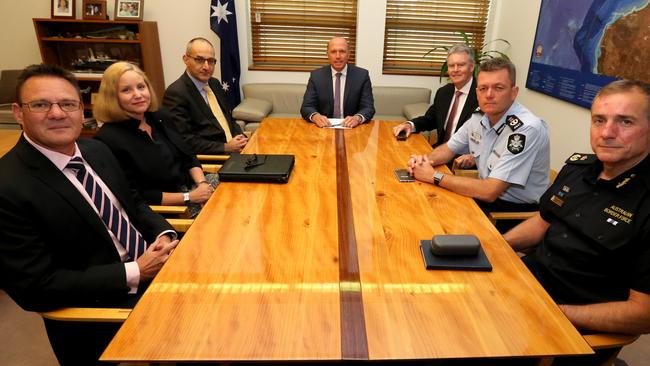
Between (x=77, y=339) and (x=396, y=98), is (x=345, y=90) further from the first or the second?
(x=77, y=339)

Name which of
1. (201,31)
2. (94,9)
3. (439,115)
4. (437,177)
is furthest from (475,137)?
(94,9)

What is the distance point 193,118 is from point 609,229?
2.48 meters

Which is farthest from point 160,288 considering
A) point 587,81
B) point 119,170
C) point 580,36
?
point 580,36

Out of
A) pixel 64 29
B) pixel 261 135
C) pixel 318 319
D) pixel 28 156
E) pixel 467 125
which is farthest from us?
pixel 64 29

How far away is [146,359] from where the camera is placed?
812 mm

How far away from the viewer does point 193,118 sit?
8.97 ft

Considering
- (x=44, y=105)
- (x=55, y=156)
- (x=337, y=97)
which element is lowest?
(x=337, y=97)

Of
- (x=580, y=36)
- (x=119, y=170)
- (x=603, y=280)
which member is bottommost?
(x=603, y=280)

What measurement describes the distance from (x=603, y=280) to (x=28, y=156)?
1.88m

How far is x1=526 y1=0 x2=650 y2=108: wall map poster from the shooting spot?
2480 millimetres

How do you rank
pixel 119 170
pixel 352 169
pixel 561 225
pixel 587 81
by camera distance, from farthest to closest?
pixel 587 81, pixel 352 169, pixel 119 170, pixel 561 225

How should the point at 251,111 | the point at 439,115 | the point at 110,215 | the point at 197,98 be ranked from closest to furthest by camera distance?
the point at 110,215, the point at 197,98, the point at 439,115, the point at 251,111

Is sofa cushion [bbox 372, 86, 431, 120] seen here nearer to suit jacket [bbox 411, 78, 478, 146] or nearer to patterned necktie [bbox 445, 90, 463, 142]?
suit jacket [bbox 411, 78, 478, 146]

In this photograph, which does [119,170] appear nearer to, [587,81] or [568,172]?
[568,172]
